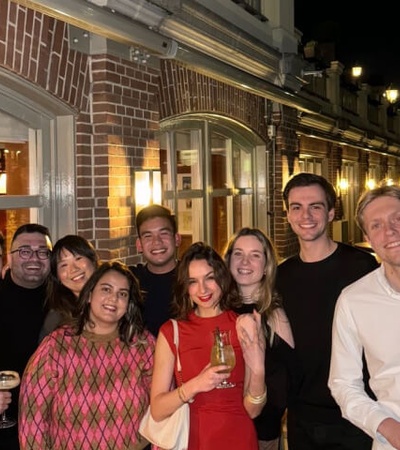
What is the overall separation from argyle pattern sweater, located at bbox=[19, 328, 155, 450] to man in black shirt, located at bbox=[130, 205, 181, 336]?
100cm

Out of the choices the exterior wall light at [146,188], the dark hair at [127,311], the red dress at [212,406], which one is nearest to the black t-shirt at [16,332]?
the dark hair at [127,311]

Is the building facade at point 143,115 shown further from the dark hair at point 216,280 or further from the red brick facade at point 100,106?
the dark hair at point 216,280

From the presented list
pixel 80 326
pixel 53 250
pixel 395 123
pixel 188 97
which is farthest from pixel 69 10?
pixel 395 123

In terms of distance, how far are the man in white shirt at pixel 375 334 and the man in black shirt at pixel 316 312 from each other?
1.85ft

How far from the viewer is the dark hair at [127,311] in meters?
3.13

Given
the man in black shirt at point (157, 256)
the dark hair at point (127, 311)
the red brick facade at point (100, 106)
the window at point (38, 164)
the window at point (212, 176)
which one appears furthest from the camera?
the window at point (212, 176)

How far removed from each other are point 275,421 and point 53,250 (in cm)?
163

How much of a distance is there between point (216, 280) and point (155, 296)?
1.04 meters

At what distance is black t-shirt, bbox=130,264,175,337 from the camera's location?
3957 millimetres

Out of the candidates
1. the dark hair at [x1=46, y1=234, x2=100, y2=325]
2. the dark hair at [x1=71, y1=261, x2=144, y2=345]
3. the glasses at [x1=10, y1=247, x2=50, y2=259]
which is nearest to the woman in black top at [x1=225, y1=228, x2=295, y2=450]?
the dark hair at [x1=71, y1=261, x2=144, y2=345]

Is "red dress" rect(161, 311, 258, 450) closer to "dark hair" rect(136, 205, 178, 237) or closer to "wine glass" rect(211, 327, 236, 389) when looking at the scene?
"wine glass" rect(211, 327, 236, 389)

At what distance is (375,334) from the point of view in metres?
2.65

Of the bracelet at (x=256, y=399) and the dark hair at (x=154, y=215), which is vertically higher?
the dark hair at (x=154, y=215)

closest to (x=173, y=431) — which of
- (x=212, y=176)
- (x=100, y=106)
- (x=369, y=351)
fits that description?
(x=369, y=351)
